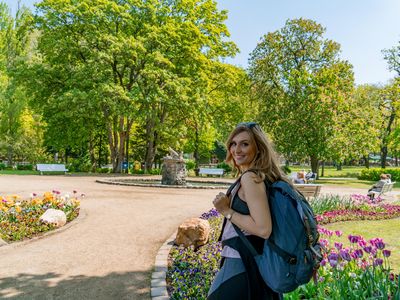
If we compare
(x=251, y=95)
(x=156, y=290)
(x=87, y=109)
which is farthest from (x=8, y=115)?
(x=156, y=290)

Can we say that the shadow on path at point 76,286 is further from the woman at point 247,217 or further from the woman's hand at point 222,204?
the woman's hand at point 222,204

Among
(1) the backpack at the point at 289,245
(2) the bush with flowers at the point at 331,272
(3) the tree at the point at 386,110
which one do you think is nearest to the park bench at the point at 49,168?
(2) the bush with flowers at the point at 331,272

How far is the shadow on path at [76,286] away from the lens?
4.48m

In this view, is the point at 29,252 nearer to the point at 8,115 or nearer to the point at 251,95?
the point at 251,95

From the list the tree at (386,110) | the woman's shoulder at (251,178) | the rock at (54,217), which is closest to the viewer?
the woman's shoulder at (251,178)

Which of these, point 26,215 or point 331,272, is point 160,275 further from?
point 26,215

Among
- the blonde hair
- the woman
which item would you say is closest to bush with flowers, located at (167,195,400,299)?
the woman

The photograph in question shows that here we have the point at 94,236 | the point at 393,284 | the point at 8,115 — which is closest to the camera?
the point at 393,284

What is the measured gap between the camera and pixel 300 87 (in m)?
29.4

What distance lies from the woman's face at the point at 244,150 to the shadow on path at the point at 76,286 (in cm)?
291

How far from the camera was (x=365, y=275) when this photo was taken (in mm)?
3541

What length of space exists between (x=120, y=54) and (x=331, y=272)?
25231mm

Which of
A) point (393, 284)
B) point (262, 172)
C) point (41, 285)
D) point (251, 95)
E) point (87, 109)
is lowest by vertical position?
point (41, 285)

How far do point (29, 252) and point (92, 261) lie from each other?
4.40 ft
